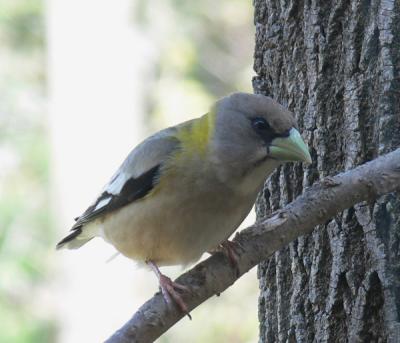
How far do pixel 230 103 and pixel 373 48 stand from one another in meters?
0.68

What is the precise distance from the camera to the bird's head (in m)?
3.31

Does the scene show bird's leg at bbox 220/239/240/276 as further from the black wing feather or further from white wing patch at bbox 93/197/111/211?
white wing patch at bbox 93/197/111/211

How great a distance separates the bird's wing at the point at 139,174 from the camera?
12.5 ft

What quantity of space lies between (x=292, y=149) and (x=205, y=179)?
0.46 m

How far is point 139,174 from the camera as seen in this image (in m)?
3.89

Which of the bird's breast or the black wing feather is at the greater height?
the black wing feather

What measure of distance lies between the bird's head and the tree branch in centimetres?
31

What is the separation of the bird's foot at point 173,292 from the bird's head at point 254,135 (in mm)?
553

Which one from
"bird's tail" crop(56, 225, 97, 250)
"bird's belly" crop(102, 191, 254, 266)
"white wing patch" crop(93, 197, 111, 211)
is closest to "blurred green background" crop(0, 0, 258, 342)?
"bird's tail" crop(56, 225, 97, 250)

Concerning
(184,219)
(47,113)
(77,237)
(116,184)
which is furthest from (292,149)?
(47,113)

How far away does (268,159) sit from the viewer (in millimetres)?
3457

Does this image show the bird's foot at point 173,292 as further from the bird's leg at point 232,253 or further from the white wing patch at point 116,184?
the white wing patch at point 116,184

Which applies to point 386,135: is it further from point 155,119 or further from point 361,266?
point 155,119

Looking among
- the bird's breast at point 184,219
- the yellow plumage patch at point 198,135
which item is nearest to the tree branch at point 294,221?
the bird's breast at point 184,219
